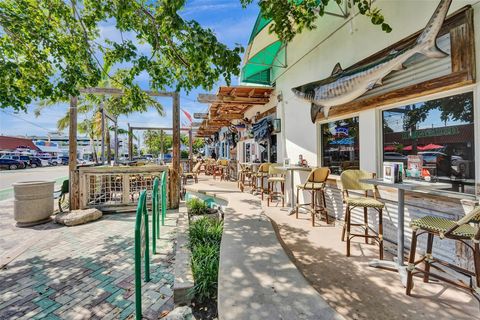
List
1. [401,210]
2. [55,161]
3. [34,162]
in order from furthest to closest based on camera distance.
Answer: [55,161] < [34,162] < [401,210]

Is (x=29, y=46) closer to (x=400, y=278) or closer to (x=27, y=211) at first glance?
(x=27, y=211)

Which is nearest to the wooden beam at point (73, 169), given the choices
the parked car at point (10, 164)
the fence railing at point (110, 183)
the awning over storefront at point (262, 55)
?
the fence railing at point (110, 183)

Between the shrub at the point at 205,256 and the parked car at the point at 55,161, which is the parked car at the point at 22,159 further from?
the shrub at the point at 205,256

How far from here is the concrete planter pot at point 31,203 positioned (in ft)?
16.3

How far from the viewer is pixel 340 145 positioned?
473 cm

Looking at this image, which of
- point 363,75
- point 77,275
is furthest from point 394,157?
point 77,275

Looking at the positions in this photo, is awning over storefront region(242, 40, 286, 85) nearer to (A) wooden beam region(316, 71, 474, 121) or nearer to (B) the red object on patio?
(A) wooden beam region(316, 71, 474, 121)

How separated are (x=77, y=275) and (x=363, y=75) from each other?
192 inches

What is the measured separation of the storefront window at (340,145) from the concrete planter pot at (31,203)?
629 centimetres

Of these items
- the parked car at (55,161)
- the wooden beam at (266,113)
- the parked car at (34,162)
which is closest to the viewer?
the wooden beam at (266,113)

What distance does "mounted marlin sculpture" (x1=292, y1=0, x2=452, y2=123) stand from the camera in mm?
2629

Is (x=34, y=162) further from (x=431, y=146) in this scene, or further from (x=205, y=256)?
(x=431, y=146)

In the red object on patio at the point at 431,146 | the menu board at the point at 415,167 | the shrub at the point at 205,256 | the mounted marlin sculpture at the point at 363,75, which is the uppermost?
the mounted marlin sculpture at the point at 363,75

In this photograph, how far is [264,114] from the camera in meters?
8.23
